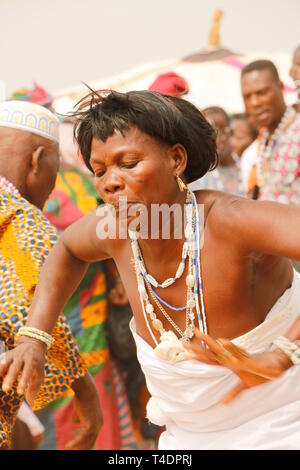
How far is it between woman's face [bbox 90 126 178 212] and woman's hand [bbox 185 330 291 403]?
0.55 m

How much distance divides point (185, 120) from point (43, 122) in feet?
4.24

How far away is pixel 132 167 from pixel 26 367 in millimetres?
802

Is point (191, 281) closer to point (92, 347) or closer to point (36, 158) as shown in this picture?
point (36, 158)

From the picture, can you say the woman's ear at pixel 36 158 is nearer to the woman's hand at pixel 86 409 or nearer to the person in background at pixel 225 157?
the woman's hand at pixel 86 409

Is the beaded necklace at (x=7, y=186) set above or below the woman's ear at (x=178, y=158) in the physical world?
below

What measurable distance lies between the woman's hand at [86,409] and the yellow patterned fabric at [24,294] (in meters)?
0.07

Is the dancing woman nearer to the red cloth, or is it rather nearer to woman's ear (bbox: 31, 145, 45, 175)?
woman's ear (bbox: 31, 145, 45, 175)

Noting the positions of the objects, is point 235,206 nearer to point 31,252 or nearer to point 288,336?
point 288,336

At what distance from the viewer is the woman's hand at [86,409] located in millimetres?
3215

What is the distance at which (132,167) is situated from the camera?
2.48 metres

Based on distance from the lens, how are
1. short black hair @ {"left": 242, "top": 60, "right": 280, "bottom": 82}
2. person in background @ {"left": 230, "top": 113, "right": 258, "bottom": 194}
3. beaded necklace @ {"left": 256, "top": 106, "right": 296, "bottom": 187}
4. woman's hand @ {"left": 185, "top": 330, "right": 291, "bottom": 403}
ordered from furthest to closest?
person in background @ {"left": 230, "top": 113, "right": 258, "bottom": 194}
short black hair @ {"left": 242, "top": 60, "right": 280, "bottom": 82}
beaded necklace @ {"left": 256, "top": 106, "right": 296, "bottom": 187}
woman's hand @ {"left": 185, "top": 330, "right": 291, "bottom": 403}

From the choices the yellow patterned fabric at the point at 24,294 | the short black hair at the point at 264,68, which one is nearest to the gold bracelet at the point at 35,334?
the yellow patterned fabric at the point at 24,294

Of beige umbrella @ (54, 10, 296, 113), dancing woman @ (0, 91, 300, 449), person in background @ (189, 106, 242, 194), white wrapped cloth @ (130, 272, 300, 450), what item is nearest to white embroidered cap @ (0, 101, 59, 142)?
dancing woman @ (0, 91, 300, 449)

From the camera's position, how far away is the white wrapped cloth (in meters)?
2.48
